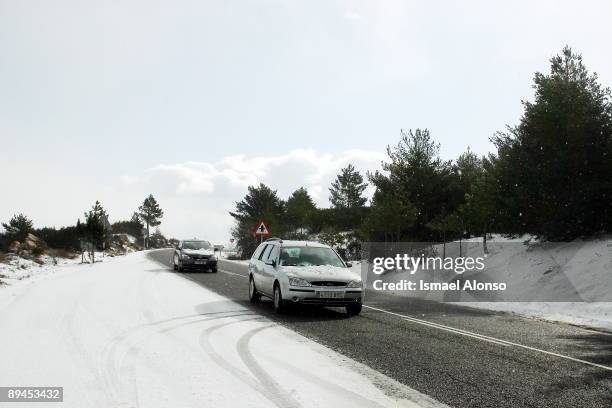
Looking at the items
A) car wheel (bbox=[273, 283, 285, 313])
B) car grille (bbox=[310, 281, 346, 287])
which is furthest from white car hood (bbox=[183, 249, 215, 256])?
car grille (bbox=[310, 281, 346, 287])

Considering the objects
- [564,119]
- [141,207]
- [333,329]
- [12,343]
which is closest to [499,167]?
[564,119]

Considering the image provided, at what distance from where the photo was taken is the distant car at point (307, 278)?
1157 centimetres

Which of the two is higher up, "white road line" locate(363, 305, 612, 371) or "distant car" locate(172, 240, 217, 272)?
"distant car" locate(172, 240, 217, 272)

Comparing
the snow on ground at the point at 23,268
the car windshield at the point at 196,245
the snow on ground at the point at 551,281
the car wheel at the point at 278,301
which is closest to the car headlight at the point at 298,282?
the car wheel at the point at 278,301

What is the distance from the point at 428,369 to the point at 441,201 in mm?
24390

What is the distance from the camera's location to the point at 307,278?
11680 millimetres

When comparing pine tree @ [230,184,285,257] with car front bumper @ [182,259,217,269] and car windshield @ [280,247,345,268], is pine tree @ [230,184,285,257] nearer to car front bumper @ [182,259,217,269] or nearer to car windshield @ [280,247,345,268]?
car front bumper @ [182,259,217,269]

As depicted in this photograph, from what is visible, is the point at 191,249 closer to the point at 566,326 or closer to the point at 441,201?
the point at 441,201

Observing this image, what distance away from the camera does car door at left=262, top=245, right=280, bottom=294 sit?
12797 millimetres

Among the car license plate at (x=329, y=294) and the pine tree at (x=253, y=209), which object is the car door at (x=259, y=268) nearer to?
the car license plate at (x=329, y=294)

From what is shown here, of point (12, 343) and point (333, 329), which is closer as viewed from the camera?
point (12, 343)

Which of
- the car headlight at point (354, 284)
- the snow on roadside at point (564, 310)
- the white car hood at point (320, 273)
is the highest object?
the white car hood at point (320, 273)

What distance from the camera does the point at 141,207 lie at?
128125 millimetres

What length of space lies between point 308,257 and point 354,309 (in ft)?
5.84
